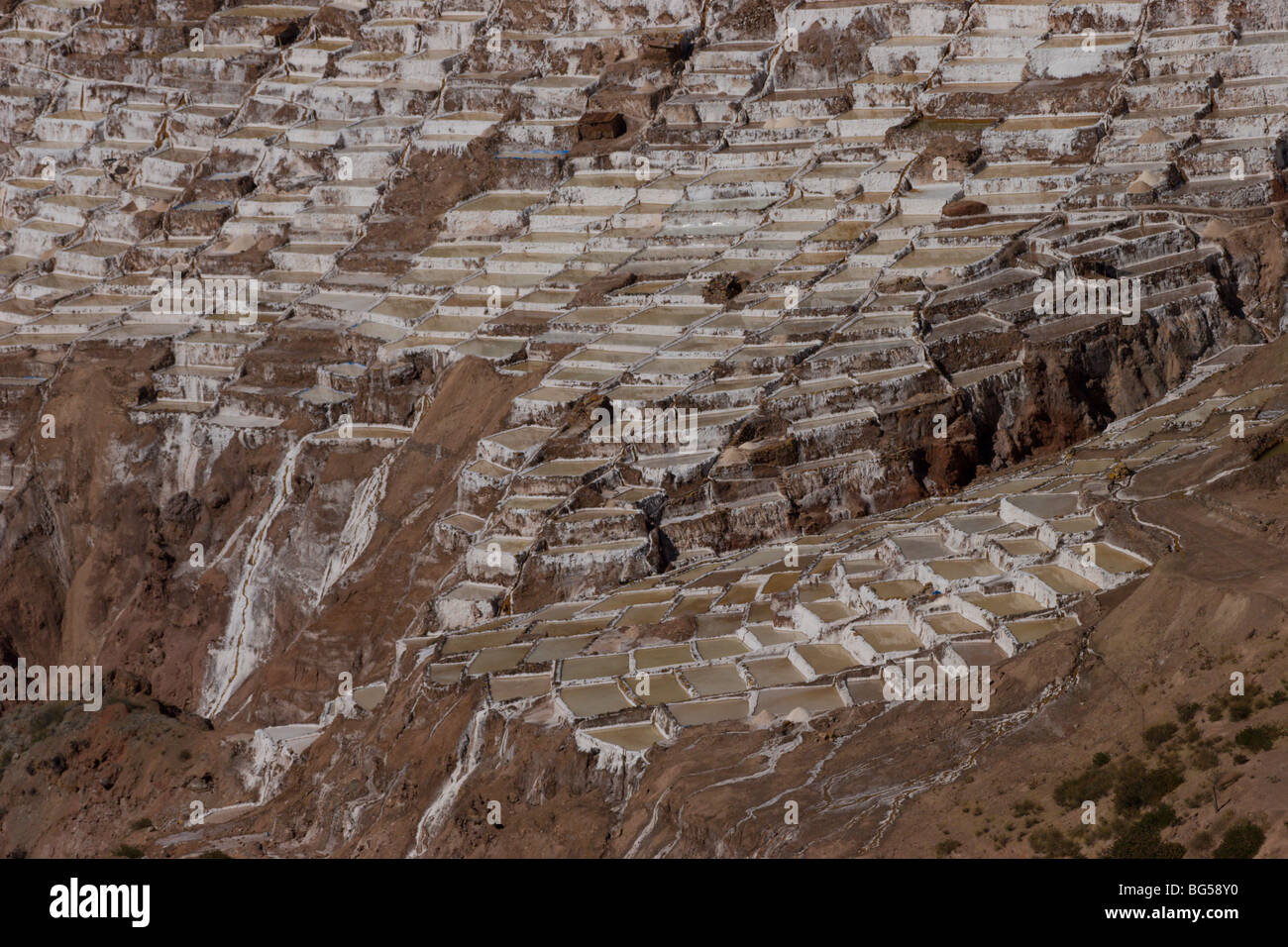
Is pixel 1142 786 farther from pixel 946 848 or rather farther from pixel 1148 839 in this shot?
pixel 946 848

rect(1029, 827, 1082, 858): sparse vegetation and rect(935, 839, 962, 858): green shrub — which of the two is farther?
rect(935, 839, 962, 858): green shrub

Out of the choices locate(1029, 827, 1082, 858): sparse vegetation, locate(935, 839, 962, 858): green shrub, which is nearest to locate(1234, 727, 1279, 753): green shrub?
locate(1029, 827, 1082, 858): sparse vegetation

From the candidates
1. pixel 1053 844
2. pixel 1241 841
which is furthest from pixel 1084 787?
pixel 1241 841

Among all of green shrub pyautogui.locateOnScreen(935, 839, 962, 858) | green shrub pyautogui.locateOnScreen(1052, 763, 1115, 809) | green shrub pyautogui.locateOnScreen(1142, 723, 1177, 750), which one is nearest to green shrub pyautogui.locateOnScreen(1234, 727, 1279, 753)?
green shrub pyautogui.locateOnScreen(1142, 723, 1177, 750)

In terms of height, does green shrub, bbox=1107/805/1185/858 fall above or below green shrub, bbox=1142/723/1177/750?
below

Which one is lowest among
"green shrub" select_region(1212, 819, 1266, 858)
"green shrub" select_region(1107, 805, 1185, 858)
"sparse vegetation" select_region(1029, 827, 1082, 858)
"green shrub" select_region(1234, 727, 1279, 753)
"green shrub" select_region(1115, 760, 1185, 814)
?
"sparse vegetation" select_region(1029, 827, 1082, 858)

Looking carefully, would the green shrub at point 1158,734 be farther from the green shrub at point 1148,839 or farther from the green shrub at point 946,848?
the green shrub at point 946,848

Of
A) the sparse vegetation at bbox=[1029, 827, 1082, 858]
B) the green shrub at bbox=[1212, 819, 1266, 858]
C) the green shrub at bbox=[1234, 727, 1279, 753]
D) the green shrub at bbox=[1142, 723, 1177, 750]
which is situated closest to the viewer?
the green shrub at bbox=[1212, 819, 1266, 858]

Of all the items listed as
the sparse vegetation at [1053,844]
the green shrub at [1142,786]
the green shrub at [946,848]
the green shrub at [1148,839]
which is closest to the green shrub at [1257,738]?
the green shrub at [1142,786]

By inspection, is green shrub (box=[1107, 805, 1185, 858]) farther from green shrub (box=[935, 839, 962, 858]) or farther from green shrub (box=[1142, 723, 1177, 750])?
green shrub (box=[935, 839, 962, 858])

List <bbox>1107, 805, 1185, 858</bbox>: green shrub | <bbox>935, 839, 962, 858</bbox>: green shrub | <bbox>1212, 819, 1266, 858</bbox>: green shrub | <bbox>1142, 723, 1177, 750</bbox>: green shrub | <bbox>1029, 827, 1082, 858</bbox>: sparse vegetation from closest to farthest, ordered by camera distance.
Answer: <bbox>1212, 819, 1266, 858</bbox>: green shrub, <bbox>1107, 805, 1185, 858</bbox>: green shrub, <bbox>1029, 827, 1082, 858</bbox>: sparse vegetation, <bbox>935, 839, 962, 858</bbox>: green shrub, <bbox>1142, 723, 1177, 750</bbox>: green shrub
